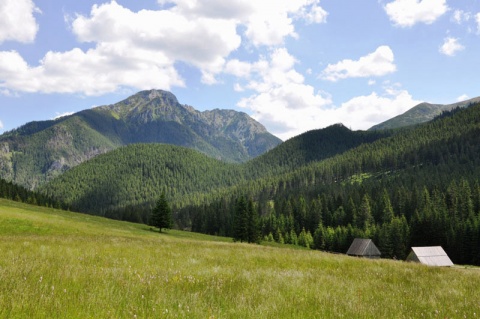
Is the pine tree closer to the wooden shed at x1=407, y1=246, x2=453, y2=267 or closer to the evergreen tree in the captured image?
the evergreen tree

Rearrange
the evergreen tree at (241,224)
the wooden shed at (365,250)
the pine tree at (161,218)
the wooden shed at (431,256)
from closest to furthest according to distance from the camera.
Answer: the wooden shed at (431,256) → the wooden shed at (365,250) → the pine tree at (161,218) → the evergreen tree at (241,224)

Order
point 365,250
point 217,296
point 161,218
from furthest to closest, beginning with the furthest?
point 161,218
point 365,250
point 217,296

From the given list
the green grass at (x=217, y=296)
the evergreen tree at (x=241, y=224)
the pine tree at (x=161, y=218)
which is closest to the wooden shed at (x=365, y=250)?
the evergreen tree at (x=241, y=224)

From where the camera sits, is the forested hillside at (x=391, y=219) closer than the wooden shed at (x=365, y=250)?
No

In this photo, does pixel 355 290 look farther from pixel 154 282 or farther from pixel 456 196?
pixel 456 196

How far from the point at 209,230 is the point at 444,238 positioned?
356ft

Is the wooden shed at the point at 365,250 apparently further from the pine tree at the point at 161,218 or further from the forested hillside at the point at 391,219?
the pine tree at the point at 161,218

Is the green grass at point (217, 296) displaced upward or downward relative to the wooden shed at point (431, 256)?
upward

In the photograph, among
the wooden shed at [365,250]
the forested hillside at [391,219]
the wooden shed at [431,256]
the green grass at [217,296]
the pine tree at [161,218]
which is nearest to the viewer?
the green grass at [217,296]

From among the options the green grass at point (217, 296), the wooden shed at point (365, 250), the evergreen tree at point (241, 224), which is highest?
the green grass at point (217, 296)

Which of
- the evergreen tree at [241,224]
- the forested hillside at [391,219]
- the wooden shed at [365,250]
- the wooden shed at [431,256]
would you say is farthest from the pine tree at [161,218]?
the wooden shed at [431,256]

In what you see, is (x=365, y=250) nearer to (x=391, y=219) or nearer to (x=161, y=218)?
(x=391, y=219)

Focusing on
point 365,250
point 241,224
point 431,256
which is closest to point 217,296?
point 431,256

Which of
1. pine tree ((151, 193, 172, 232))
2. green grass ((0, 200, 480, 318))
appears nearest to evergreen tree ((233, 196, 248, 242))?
pine tree ((151, 193, 172, 232))
